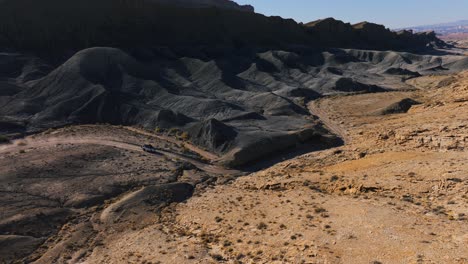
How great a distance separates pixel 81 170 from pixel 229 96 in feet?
97.8

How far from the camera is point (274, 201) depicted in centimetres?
2356

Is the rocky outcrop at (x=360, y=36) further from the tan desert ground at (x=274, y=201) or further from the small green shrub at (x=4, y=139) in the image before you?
the small green shrub at (x=4, y=139)

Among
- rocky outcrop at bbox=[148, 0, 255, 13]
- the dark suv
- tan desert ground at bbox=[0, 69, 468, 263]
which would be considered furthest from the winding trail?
rocky outcrop at bbox=[148, 0, 255, 13]

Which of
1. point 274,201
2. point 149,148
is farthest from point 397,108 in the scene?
point 149,148

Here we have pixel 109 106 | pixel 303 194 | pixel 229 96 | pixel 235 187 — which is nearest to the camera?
pixel 303 194

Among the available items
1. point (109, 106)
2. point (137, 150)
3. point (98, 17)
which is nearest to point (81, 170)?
point (137, 150)

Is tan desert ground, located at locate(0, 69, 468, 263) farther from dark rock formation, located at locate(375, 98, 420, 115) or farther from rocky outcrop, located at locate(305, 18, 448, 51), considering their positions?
rocky outcrop, located at locate(305, 18, 448, 51)

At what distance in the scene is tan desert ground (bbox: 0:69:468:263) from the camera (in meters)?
16.4

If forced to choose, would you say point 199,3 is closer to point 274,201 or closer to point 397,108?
point 397,108

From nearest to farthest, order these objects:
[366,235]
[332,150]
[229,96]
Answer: [366,235] < [332,150] < [229,96]

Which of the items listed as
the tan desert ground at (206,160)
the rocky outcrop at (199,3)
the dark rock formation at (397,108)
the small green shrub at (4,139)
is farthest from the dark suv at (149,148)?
the rocky outcrop at (199,3)

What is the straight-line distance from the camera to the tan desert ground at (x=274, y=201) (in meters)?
16.4

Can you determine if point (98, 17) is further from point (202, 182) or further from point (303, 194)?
point (303, 194)

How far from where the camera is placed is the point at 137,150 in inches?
1371
